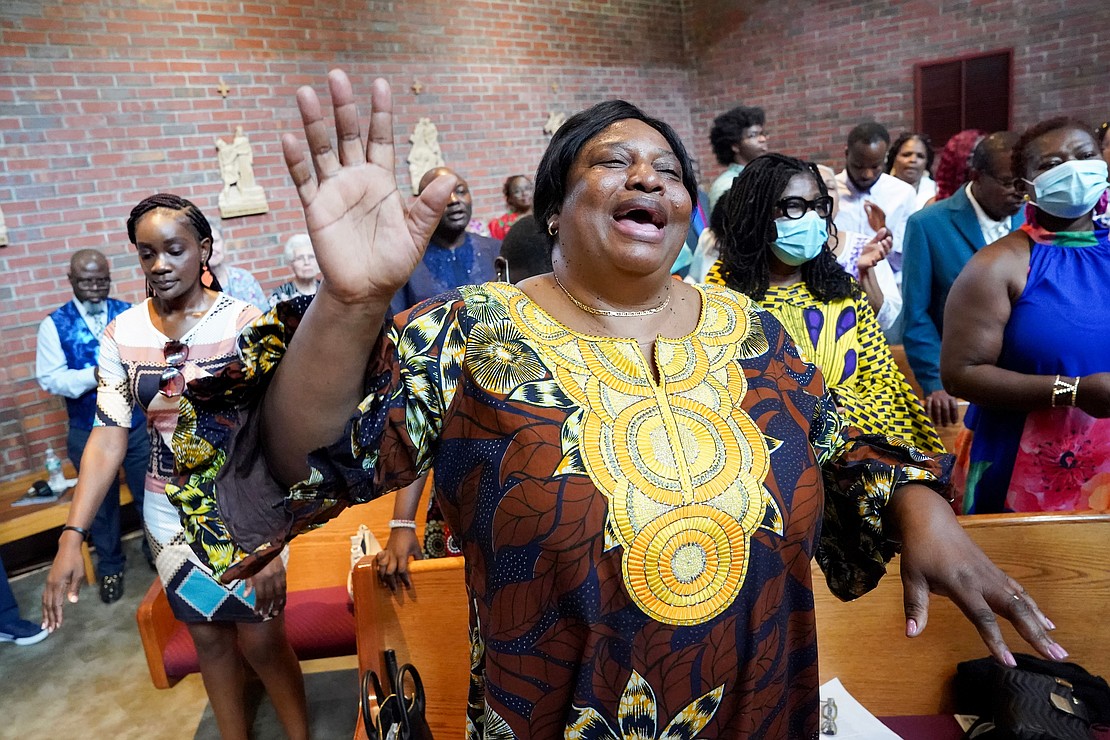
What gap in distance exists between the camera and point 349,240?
92cm

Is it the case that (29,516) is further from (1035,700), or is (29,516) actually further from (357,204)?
(1035,700)

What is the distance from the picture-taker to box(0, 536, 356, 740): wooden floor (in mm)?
3201

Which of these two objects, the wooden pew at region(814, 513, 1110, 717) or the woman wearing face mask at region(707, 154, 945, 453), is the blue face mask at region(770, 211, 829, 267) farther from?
the wooden pew at region(814, 513, 1110, 717)

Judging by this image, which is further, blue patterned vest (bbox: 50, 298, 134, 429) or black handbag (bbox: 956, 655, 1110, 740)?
blue patterned vest (bbox: 50, 298, 134, 429)

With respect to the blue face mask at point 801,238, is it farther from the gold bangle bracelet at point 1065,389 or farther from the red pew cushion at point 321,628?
the red pew cushion at point 321,628

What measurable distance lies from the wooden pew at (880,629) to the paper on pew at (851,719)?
1.8 inches

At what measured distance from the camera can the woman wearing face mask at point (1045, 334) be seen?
2.10m

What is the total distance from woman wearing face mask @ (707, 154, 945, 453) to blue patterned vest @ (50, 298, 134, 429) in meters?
3.71

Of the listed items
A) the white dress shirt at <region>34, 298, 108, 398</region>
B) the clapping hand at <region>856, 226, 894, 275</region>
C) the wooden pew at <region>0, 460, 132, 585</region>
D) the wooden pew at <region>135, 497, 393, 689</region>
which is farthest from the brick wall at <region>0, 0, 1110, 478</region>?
the clapping hand at <region>856, 226, 894, 275</region>

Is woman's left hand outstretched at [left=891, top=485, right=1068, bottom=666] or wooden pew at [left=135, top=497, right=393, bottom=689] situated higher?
woman's left hand outstretched at [left=891, top=485, right=1068, bottom=666]

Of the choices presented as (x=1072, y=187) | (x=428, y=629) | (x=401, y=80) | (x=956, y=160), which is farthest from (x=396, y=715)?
(x=401, y=80)

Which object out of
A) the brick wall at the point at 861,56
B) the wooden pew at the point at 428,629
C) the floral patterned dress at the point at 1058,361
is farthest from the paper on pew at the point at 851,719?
the brick wall at the point at 861,56

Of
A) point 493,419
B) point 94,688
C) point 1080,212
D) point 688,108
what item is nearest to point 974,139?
point 1080,212

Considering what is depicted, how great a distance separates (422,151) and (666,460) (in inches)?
258
